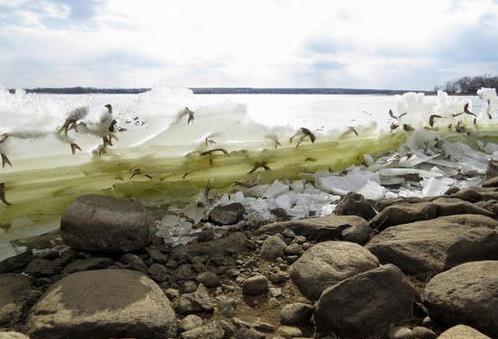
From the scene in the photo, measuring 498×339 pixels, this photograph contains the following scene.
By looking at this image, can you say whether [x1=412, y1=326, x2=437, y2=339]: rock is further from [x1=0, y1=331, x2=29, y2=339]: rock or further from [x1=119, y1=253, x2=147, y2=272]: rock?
[x1=0, y1=331, x2=29, y2=339]: rock

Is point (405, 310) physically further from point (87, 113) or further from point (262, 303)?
point (87, 113)

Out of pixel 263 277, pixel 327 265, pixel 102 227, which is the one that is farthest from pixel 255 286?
pixel 102 227

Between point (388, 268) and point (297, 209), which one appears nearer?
point (388, 268)

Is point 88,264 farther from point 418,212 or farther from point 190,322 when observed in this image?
point 418,212

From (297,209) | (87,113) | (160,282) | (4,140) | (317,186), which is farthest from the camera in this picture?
(317,186)

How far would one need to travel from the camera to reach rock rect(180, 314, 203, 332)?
260 cm

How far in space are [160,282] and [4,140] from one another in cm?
142

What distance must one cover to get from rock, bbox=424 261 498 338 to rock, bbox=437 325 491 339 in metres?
0.14

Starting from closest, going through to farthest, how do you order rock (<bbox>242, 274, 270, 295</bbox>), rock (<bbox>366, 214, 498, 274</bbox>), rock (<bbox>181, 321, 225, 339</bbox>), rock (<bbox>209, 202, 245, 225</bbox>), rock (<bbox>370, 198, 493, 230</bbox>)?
rock (<bbox>181, 321, 225, 339</bbox>), rock (<bbox>242, 274, 270, 295</bbox>), rock (<bbox>366, 214, 498, 274</bbox>), rock (<bbox>370, 198, 493, 230</bbox>), rock (<bbox>209, 202, 245, 225</bbox>)

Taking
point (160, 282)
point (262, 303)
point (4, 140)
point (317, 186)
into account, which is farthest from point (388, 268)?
point (4, 140)

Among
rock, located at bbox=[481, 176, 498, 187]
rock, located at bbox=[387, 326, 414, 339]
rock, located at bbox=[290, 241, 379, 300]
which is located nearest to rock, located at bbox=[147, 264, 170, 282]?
rock, located at bbox=[290, 241, 379, 300]

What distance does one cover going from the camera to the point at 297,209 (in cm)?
422

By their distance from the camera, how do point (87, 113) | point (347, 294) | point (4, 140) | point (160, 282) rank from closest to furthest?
point (347, 294) < point (160, 282) < point (4, 140) < point (87, 113)

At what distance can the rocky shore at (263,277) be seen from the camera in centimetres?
250
